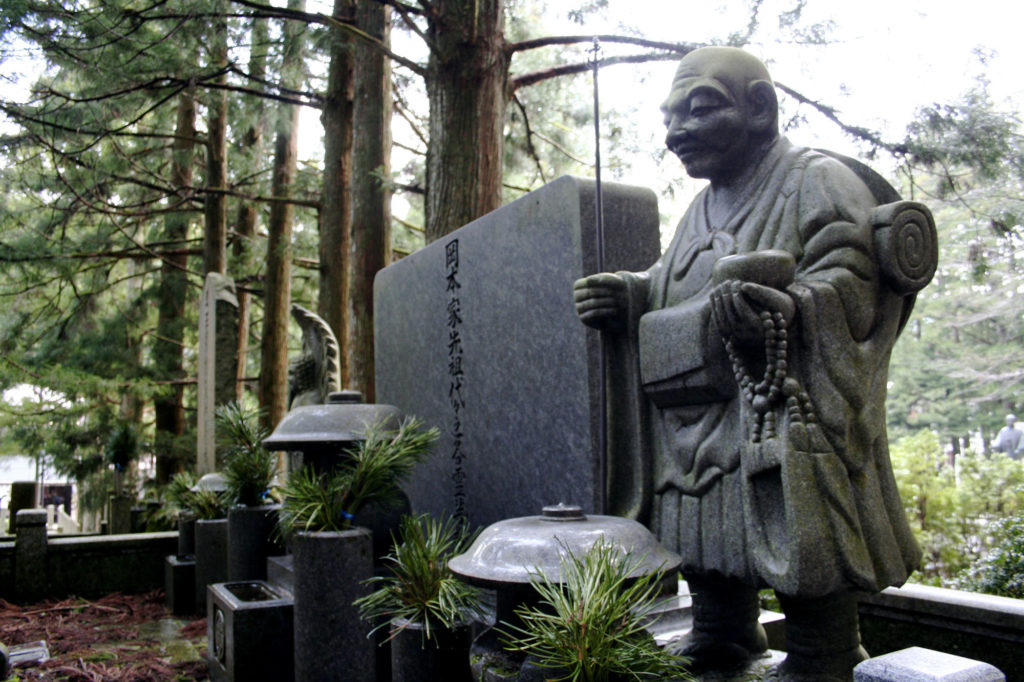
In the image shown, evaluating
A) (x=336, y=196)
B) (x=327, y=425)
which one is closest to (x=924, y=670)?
(x=327, y=425)

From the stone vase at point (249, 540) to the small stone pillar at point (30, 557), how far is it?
2657 mm

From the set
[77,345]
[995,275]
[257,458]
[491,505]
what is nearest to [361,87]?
[257,458]

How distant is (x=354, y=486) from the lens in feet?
14.5

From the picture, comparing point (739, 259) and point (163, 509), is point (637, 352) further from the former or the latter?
point (163, 509)

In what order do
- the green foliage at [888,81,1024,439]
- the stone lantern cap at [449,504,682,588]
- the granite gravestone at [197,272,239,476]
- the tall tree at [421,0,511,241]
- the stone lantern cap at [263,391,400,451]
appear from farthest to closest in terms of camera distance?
the granite gravestone at [197,272,239,476] → the tall tree at [421,0,511,241] → the green foliage at [888,81,1024,439] → the stone lantern cap at [263,391,400,451] → the stone lantern cap at [449,504,682,588]

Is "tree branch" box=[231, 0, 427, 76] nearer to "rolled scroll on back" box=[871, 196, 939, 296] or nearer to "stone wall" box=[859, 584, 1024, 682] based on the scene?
"rolled scroll on back" box=[871, 196, 939, 296]

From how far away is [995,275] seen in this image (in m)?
14.7

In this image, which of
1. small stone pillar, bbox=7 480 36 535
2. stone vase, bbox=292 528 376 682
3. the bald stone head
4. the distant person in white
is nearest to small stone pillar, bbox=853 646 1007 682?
the bald stone head

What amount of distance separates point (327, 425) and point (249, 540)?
1509 millimetres

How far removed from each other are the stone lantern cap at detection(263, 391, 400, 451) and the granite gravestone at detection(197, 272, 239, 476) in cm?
459

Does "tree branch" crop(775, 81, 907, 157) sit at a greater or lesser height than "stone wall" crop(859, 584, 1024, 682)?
greater

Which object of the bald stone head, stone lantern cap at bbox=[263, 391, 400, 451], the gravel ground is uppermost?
the bald stone head

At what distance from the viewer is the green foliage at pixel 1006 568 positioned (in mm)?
5043

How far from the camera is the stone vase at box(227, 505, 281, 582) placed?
612 centimetres
